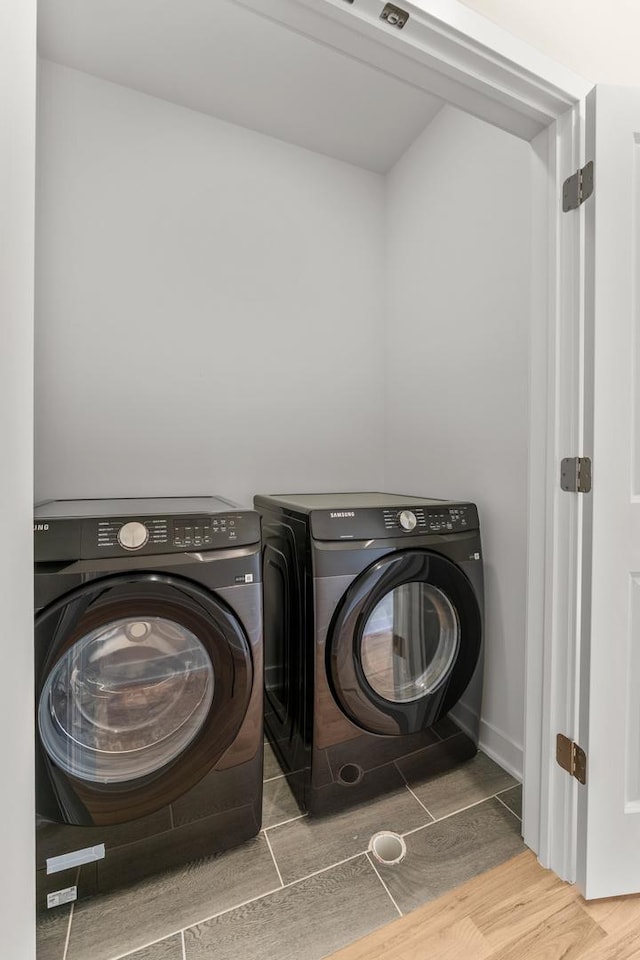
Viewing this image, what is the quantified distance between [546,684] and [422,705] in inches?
17.3

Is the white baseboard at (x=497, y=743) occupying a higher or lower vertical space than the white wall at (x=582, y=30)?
lower

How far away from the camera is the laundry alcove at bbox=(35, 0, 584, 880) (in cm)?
160

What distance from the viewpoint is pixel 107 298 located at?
1.81 metres

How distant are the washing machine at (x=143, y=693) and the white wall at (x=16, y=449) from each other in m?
0.20

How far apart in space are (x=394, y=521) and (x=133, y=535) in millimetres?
787

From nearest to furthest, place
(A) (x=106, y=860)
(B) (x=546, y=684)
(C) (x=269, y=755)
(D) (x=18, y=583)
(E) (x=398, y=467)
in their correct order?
(D) (x=18, y=583), (A) (x=106, y=860), (B) (x=546, y=684), (C) (x=269, y=755), (E) (x=398, y=467)

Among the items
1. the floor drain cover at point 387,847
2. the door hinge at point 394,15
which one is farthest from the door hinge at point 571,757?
the door hinge at point 394,15

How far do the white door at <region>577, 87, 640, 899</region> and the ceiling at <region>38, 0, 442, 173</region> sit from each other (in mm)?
915

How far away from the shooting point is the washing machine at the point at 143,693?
3.28 ft

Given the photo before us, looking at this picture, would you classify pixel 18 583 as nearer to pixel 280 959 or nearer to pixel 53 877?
pixel 53 877

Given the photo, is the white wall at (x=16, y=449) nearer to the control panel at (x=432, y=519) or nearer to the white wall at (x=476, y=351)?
the control panel at (x=432, y=519)

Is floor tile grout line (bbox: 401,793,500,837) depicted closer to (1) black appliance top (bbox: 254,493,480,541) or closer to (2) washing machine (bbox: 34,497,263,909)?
(2) washing machine (bbox: 34,497,263,909)

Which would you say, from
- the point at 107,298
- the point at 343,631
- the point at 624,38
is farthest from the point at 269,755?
the point at 624,38

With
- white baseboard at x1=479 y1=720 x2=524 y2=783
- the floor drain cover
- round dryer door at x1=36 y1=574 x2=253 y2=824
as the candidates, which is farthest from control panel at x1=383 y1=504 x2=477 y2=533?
the floor drain cover
